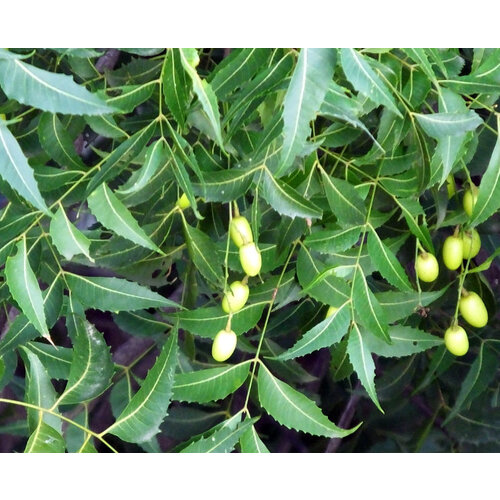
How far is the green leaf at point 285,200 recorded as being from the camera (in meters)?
0.73

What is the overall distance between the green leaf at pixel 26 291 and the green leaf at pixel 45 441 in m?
0.07

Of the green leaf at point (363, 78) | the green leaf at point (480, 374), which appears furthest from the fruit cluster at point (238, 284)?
the green leaf at point (480, 374)

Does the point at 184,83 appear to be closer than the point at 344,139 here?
Yes

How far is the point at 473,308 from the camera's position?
3.06ft

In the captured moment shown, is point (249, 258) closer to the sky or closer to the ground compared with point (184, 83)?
closer to the ground

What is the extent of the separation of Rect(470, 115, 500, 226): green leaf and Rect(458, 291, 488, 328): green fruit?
17 centimetres

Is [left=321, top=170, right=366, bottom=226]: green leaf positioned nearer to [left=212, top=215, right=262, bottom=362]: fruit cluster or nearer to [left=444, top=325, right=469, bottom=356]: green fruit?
[left=212, top=215, right=262, bottom=362]: fruit cluster

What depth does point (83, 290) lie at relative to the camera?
814 millimetres

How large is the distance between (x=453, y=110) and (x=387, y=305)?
247mm

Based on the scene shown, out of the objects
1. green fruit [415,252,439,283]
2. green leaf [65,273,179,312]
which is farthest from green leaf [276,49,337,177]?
green fruit [415,252,439,283]

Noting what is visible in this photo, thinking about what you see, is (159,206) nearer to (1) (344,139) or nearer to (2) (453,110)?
(1) (344,139)

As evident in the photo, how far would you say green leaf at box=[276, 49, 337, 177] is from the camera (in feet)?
1.92

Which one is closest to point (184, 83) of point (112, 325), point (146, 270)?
point (146, 270)

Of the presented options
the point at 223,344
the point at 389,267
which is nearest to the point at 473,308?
the point at 389,267
